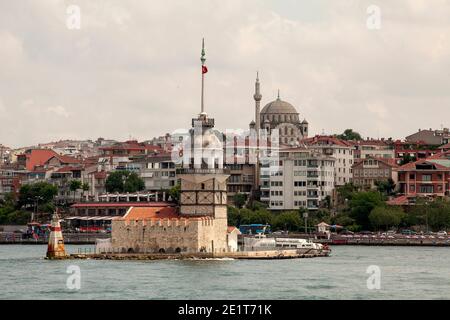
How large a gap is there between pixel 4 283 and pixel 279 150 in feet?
238

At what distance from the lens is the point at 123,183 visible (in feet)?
475

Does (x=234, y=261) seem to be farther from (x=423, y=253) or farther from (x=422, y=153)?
(x=422, y=153)

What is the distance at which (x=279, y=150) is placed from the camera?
140625 mm

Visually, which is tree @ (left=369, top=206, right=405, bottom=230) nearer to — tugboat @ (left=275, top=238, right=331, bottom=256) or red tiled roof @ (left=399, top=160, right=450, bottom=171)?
red tiled roof @ (left=399, top=160, right=450, bottom=171)

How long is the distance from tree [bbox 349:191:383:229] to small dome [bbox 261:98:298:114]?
46868 millimetres

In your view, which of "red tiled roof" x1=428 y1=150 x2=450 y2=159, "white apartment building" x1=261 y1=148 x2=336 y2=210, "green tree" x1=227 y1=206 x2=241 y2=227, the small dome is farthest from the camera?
the small dome

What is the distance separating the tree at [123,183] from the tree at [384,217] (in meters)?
26.7

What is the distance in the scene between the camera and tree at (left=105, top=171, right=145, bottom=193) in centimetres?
14338

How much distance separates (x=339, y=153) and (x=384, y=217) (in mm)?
23988

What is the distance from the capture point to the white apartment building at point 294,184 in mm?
135500

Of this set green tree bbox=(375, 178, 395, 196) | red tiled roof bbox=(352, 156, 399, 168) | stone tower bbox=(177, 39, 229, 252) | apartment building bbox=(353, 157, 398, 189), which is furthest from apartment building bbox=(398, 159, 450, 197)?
stone tower bbox=(177, 39, 229, 252)

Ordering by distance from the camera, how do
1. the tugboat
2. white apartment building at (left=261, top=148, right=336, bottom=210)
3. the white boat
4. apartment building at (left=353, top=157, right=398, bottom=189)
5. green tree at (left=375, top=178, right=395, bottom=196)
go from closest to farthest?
the tugboat → the white boat → white apartment building at (left=261, top=148, right=336, bottom=210) → green tree at (left=375, top=178, right=395, bottom=196) → apartment building at (left=353, top=157, right=398, bottom=189)

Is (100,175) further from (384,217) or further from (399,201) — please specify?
(384,217)

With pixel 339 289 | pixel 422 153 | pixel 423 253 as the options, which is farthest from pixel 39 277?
pixel 422 153
